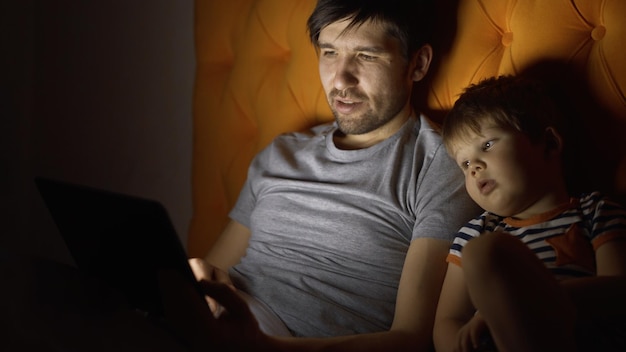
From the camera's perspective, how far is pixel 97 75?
1853 millimetres

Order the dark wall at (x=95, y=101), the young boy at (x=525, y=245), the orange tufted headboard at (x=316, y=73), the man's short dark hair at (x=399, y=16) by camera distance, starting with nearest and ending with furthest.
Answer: the young boy at (x=525, y=245)
the orange tufted headboard at (x=316, y=73)
the man's short dark hair at (x=399, y=16)
the dark wall at (x=95, y=101)

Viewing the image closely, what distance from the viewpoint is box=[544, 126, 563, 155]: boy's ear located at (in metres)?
0.79

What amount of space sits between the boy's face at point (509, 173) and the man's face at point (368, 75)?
29cm

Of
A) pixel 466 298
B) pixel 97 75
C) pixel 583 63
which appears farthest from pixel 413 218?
pixel 97 75

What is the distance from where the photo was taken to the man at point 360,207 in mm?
886

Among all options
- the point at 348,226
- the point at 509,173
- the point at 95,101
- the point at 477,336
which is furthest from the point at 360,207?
the point at 95,101

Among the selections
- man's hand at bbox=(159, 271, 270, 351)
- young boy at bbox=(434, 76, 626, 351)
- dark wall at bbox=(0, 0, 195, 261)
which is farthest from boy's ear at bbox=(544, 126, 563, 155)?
dark wall at bbox=(0, 0, 195, 261)

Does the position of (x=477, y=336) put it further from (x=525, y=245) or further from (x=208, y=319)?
(x=208, y=319)

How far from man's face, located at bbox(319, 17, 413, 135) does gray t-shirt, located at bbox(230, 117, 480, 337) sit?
0.15 ft

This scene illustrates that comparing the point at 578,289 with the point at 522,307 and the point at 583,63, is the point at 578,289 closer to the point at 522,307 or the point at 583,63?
the point at 522,307

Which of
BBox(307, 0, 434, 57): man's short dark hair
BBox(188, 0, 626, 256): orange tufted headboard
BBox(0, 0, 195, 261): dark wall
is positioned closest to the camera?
BBox(188, 0, 626, 256): orange tufted headboard

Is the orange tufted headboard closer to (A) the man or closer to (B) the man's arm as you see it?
(A) the man

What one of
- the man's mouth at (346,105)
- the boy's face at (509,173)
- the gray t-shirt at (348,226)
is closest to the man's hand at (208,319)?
the gray t-shirt at (348,226)

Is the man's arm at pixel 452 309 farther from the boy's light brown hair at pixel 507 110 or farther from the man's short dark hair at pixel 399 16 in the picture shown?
the man's short dark hair at pixel 399 16
